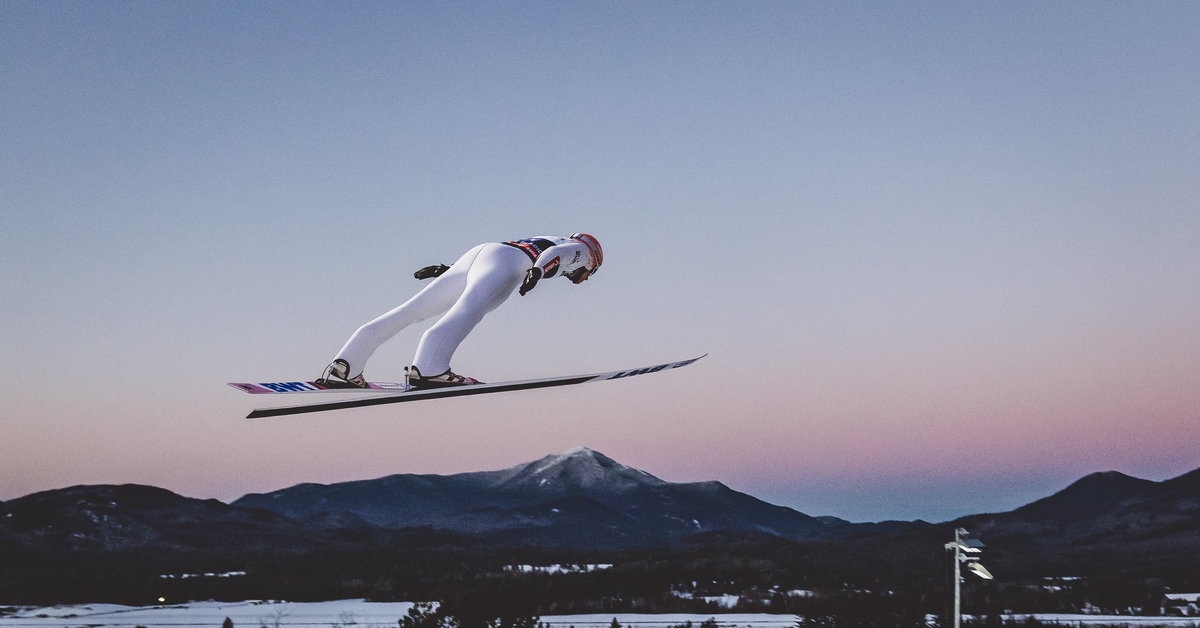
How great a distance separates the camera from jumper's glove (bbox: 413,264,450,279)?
350 inches

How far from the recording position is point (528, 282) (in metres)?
8.56

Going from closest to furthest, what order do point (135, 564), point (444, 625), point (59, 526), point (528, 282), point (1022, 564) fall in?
point (528, 282), point (444, 625), point (1022, 564), point (135, 564), point (59, 526)

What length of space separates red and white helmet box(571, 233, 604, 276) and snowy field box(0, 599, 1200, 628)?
175 ft

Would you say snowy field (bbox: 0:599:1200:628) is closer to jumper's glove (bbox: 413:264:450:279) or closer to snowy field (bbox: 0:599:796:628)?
snowy field (bbox: 0:599:796:628)

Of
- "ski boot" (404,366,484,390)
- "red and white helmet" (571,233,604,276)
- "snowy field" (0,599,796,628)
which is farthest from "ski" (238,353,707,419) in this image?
"snowy field" (0,599,796,628)

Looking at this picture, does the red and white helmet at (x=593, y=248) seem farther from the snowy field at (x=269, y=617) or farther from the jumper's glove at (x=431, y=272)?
Answer: the snowy field at (x=269, y=617)

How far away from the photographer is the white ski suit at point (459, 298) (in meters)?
8.12

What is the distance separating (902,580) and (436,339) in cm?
10638

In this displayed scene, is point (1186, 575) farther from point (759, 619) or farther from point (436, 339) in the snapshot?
point (436, 339)

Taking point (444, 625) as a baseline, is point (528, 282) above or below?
above

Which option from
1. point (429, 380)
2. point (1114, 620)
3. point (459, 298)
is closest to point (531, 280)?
point (459, 298)

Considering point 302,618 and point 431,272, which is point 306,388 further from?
point 302,618

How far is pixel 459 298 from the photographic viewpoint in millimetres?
8617

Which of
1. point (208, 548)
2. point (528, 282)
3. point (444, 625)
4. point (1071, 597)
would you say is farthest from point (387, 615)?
point (208, 548)
